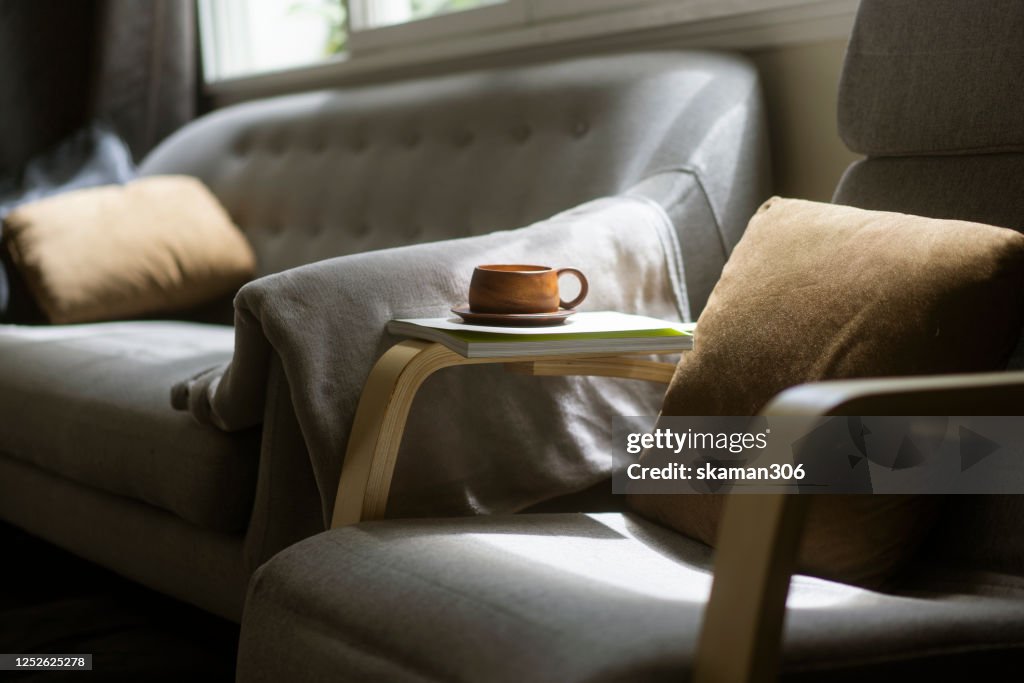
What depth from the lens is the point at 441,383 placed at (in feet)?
4.29

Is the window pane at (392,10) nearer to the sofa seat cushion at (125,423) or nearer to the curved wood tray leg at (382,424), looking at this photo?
the sofa seat cushion at (125,423)

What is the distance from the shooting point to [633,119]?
185cm

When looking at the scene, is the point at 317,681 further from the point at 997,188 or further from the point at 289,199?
the point at 289,199

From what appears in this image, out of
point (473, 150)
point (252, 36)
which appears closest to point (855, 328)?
point (473, 150)

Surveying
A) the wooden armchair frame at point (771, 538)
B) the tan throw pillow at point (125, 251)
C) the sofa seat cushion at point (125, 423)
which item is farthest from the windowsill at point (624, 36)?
the wooden armchair frame at point (771, 538)

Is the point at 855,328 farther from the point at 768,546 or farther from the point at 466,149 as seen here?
the point at 466,149

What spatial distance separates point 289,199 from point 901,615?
6.29ft

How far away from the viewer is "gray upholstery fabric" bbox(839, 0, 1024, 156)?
125 centimetres

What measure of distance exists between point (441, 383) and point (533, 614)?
478 millimetres


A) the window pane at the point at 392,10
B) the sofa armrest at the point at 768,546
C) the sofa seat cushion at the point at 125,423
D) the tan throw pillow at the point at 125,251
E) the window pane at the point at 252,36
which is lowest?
the sofa seat cushion at the point at 125,423

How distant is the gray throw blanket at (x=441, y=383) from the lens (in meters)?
1.25

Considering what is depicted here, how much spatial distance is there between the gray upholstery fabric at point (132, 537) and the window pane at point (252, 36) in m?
1.83

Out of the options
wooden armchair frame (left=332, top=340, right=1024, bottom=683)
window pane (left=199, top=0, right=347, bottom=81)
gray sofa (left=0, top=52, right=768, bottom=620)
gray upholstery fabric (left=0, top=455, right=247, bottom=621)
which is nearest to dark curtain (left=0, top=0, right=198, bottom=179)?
window pane (left=199, top=0, right=347, bottom=81)

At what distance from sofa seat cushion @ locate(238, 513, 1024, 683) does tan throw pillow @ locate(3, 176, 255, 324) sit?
148 centimetres
